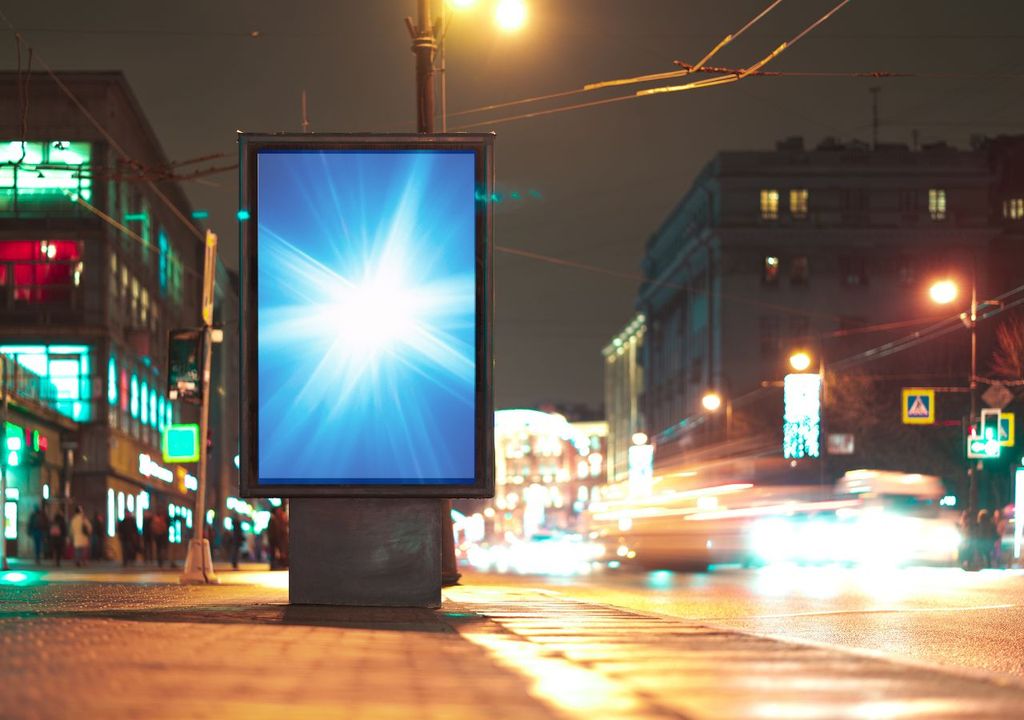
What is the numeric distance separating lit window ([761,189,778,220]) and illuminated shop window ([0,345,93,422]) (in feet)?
164

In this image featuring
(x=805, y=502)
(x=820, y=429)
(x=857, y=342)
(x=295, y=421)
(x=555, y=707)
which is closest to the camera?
(x=555, y=707)

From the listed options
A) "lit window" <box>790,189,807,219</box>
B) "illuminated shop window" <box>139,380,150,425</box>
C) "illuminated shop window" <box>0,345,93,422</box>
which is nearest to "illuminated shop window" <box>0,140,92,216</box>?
"illuminated shop window" <box>0,345,93,422</box>

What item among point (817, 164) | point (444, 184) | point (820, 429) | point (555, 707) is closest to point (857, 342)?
point (817, 164)

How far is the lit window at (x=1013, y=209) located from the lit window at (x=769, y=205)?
46.1 ft

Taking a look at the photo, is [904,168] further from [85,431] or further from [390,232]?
[390,232]

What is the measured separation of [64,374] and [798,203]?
51.7 m

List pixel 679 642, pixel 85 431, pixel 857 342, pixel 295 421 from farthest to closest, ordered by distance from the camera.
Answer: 1. pixel 857 342
2. pixel 85 431
3. pixel 295 421
4. pixel 679 642

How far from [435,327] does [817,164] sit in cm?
8298

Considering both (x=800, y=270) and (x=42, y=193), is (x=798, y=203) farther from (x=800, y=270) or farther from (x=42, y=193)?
(x=42, y=193)

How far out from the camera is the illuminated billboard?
14477 millimetres

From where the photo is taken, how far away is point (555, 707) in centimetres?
682

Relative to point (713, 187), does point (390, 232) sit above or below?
below

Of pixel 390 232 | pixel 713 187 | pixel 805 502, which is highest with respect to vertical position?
pixel 713 187

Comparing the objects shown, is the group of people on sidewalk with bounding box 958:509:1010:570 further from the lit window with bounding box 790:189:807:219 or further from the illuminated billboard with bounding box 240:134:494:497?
the lit window with bounding box 790:189:807:219
